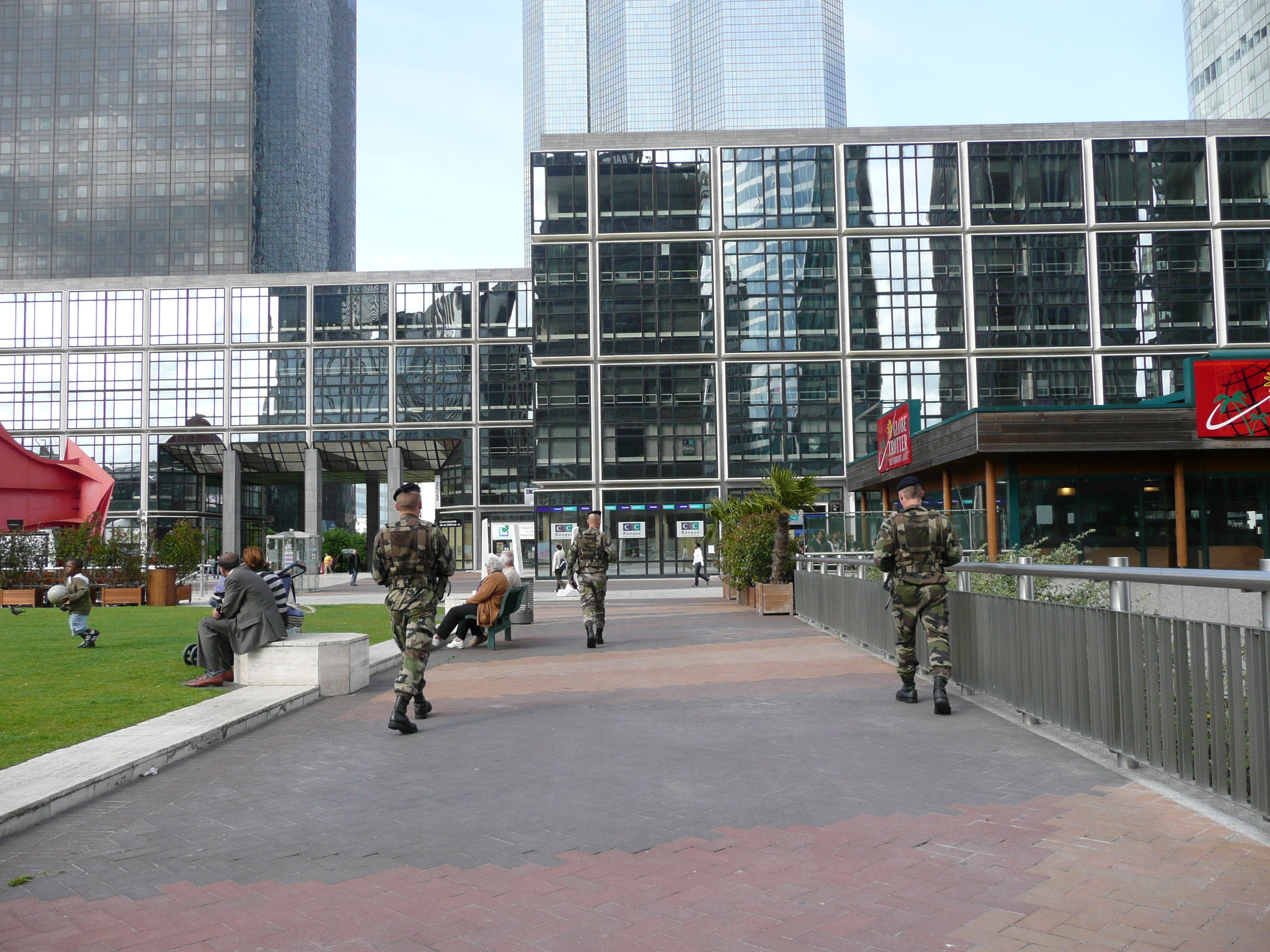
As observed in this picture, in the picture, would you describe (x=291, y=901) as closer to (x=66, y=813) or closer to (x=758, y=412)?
(x=66, y=813)

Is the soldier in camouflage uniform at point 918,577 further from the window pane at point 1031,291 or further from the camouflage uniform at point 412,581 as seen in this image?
the window pane at point 1031,291

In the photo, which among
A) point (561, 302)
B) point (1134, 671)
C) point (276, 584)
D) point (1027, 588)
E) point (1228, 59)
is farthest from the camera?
point (1228, 59)

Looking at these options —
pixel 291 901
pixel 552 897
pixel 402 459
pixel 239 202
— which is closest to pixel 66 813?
pixel 291 901

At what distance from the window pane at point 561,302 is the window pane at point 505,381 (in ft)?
40.8

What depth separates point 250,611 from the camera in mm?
9609

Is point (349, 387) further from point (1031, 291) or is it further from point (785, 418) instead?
point (1031, 291)

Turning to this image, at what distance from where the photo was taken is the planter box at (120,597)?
89.6 ft

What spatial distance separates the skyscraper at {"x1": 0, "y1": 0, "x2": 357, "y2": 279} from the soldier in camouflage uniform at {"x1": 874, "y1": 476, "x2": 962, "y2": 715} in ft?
402

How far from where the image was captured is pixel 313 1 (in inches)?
5472

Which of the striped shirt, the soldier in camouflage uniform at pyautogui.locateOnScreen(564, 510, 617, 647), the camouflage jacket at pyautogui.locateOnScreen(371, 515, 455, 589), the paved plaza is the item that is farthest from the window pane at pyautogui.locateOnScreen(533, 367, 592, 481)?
the paved plaza

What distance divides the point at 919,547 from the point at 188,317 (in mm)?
70089

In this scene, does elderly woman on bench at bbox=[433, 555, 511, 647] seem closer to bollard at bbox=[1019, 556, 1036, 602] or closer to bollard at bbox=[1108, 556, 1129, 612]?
bollard at bbox=[1019, 556, 1036, 602]

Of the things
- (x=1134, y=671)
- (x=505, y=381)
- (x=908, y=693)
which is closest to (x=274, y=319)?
(x=505, y=381)

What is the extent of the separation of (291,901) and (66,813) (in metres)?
2.20
